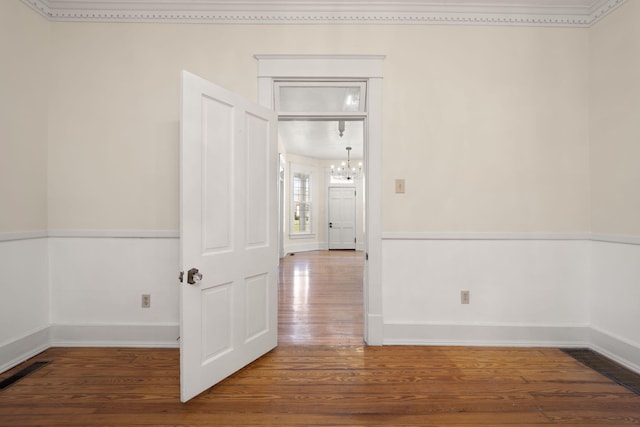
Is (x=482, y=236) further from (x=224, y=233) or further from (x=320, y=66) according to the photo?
(x=224, y=233)

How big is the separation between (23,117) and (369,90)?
2878mm

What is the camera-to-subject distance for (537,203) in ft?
9.61

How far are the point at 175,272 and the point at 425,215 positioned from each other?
2281 mm

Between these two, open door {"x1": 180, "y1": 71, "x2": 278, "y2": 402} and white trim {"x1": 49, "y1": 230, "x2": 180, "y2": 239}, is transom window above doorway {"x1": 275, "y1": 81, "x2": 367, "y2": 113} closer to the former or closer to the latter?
open door {"x1": 180, "y1": 71, "x2": 278, "y2": 402}

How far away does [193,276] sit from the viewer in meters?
2.08

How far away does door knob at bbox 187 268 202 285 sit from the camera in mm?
2068

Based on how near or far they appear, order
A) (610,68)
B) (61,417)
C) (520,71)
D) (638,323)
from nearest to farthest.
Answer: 1. (61,417)
2. (638,323)
3. (610,68)
4. (520,71)

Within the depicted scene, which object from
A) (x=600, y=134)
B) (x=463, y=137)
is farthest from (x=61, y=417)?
(x=600, y=134)

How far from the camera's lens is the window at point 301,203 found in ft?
32.4

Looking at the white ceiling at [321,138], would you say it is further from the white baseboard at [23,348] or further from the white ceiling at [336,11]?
A: the white baseboard at [23,348]

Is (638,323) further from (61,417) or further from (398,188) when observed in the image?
(61,417)

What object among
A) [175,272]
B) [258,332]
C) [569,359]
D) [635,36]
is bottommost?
[569,359]

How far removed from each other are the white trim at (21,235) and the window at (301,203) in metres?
7.10

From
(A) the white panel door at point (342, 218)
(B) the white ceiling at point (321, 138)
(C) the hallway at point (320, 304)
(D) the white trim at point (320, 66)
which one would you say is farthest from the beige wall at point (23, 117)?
(A) the white panel door at point (342, 218)
